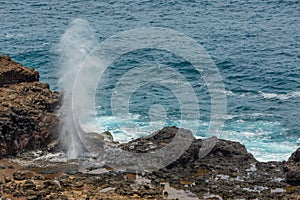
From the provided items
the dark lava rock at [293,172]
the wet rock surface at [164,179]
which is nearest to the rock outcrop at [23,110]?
the wet rock surface at [164,179]

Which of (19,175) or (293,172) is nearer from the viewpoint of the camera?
(19,175)

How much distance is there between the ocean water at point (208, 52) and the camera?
150 feet

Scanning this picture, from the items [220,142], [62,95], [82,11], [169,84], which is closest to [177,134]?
[220,142]

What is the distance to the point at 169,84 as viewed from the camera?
56.1 meters

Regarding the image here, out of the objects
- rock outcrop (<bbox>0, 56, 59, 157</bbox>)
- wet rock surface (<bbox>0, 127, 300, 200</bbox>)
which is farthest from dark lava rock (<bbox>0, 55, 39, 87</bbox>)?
wet rock surface (<bbox>0, 127, 300, 200</bbox>)

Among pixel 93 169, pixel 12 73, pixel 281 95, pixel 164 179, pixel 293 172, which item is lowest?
pixel 164 179

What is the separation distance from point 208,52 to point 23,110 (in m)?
35.8

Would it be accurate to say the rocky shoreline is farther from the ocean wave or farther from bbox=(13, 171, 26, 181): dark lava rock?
the ocean wave

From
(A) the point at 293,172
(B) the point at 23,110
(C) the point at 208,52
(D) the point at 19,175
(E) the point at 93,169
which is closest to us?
(D) the point at 19,175

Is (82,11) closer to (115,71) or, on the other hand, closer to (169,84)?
(115,71)

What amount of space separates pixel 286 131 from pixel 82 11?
49.1 meters

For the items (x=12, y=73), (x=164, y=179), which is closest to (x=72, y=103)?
(x=12, y=73)

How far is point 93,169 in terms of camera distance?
30.9 metres

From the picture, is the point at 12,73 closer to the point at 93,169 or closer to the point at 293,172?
the point at 93,169
